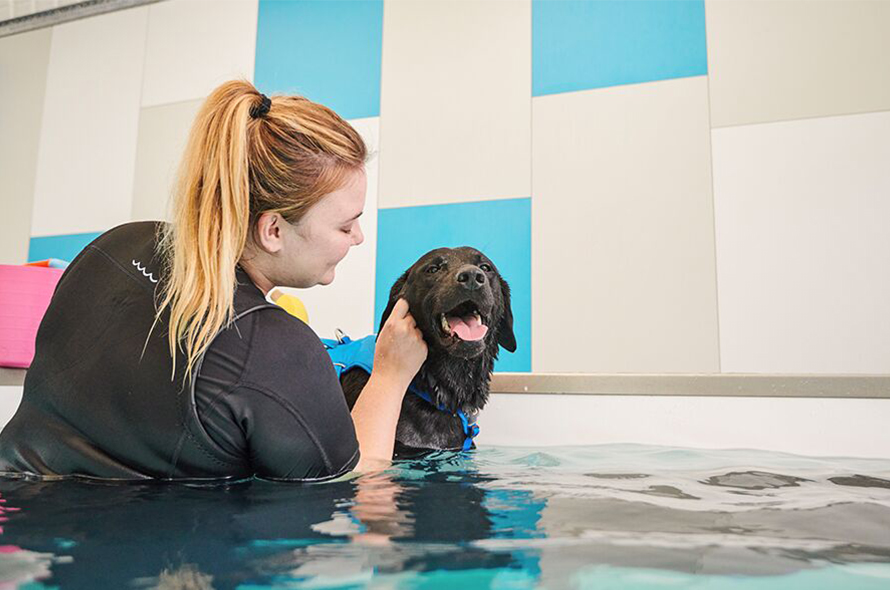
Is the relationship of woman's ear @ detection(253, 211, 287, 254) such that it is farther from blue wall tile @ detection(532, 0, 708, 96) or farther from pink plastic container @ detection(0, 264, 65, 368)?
blue wall tile @ detection(532, 0, 708, 96)

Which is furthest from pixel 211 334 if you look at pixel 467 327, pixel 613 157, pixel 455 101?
pixel 455 101

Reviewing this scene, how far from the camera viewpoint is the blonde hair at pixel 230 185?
1.30 meters

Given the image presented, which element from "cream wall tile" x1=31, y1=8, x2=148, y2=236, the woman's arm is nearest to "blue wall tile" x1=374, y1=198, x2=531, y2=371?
the woman's arm

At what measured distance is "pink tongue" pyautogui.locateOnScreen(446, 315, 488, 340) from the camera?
2.22 meters

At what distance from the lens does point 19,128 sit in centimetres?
493

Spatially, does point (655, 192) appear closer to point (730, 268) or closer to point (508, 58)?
point (730, 268)

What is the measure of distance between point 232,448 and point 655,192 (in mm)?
2634

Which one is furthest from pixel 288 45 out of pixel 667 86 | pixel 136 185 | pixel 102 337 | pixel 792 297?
pixel 102 337

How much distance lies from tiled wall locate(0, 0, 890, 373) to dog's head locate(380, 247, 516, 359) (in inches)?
51.1

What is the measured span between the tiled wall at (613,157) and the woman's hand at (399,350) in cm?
152

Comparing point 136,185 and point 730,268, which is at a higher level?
point 136,185

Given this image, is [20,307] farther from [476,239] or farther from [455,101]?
[455,101]

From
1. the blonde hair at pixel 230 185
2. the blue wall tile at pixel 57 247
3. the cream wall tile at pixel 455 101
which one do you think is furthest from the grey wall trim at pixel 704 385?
the blue wall tile at pixel 57 247

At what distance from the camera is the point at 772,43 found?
3.39 metres
